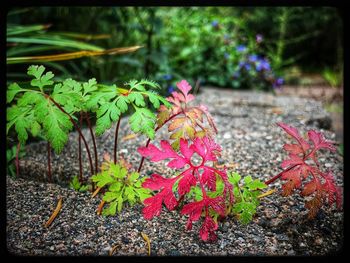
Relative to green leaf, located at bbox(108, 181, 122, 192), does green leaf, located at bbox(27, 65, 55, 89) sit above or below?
above

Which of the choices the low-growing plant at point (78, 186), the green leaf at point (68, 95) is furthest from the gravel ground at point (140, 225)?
the green leaf at point (68, 95)

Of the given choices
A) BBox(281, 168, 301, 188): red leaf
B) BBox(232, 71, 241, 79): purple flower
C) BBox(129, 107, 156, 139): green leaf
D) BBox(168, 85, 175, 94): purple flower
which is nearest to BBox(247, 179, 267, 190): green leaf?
BBox(281, 168, 301, 188): red leaf

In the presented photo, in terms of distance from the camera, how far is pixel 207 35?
4.29 meters

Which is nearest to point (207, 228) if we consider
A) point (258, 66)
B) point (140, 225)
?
point (140, 225)

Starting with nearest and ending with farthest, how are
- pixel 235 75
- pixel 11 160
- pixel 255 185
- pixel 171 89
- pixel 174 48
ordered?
pixel 255 185 → pixel 11 160 → pixel 171 89 → pixel 235 75 → pixel 174 48

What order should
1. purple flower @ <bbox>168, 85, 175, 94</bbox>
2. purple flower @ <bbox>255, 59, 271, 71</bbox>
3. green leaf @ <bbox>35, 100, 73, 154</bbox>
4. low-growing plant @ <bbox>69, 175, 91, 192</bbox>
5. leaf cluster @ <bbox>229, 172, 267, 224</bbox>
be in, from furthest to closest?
purple flower @ <bbox>255, 59, 271, 71</bbox>
purple flower @ <bbox>168, 85, 175, 94</bbox>
low-growing plant @ <bbox>69, 175, 91, 192</bbox>
leaf cluster @ <bbox>229, 172, 267, 224</bbox>
green leaf @ <bbox>35, 100, 73, 154</bbox>

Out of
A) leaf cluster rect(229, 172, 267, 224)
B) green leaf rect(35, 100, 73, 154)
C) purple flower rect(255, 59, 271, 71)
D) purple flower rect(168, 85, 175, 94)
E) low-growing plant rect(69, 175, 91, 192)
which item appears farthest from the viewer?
purple flower rect(255, 59, 271, 71)

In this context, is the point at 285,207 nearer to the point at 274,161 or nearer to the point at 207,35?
the point at 274,161

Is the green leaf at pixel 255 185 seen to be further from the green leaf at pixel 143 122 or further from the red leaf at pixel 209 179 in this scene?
the green leaf at pixel 143 122

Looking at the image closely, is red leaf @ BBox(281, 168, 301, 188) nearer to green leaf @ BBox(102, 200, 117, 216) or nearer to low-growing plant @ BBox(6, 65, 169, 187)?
low-growing plant @ BBox(6, 65, 169, 187)

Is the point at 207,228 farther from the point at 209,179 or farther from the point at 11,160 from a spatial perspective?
the point at 11,160

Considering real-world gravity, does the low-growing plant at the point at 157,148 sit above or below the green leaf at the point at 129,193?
above

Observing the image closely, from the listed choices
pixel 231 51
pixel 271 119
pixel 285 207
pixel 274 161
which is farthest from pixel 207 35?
pixel 285 207

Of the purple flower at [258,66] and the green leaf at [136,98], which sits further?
the purple flower at [258,66]
